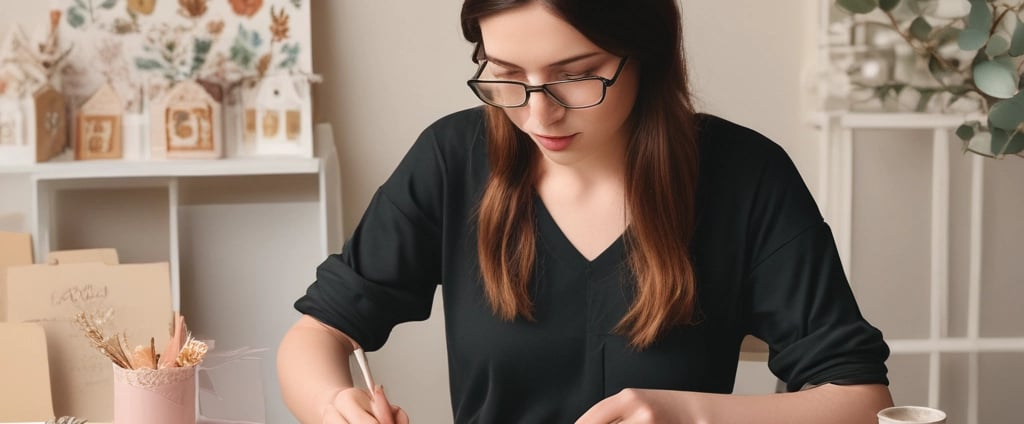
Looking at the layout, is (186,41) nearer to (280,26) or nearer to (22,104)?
(280,26)

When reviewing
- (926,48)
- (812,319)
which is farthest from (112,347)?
(926,48)

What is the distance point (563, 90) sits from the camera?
1.36 metres

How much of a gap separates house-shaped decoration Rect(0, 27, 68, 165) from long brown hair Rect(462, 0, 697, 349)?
119cm

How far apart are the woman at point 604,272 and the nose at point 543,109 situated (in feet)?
0.21

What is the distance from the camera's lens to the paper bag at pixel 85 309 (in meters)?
2.33

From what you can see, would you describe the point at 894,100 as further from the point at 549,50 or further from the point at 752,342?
the point at 549,50

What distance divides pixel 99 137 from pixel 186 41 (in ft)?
0.89

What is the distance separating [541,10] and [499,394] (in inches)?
22.2

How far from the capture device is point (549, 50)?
1.32m

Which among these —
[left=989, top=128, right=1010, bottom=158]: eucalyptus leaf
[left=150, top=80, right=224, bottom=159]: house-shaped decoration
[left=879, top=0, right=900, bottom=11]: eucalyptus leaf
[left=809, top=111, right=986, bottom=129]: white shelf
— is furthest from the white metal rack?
[left=150, top=80, right=224, bottom=159]: house-shaped decoration

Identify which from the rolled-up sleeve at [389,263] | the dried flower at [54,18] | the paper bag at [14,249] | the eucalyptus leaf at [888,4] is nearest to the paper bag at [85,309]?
the paper bag at [14,249]

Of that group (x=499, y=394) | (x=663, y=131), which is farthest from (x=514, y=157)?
(x=499, y=394)

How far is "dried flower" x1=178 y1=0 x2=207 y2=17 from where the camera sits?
2521 millimetres

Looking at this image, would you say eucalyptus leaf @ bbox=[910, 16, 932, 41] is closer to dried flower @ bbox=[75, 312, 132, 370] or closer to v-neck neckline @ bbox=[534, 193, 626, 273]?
v-neck neckline @ bbox=[534, 193, 626, 273]
